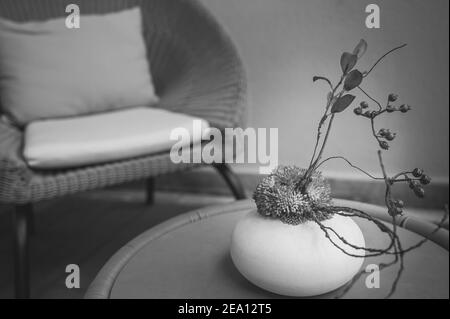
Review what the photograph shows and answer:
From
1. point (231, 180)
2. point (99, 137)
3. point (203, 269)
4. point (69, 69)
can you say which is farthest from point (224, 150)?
point (203, 269)

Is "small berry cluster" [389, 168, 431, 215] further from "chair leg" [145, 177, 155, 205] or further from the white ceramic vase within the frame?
"chair leg" [145, 177, 155, 205]

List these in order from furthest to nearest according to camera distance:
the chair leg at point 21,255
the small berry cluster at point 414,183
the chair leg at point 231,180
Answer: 1. the chair leg at point 231,180
2. the chair leg at point 21,255
3. the small berry cluster at point 414,183

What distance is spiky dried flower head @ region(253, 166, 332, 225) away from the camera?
0.46 m

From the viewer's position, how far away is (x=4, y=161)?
2.79ft

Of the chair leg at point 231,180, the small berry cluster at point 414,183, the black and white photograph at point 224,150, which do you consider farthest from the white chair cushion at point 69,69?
the small berry cluster at point 414,183

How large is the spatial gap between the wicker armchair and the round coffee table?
1.28ft

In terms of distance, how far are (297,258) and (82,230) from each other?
942mm

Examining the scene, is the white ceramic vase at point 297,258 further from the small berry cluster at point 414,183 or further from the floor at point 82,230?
the floor at point 82,230

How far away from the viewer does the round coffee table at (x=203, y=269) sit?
1.51ft

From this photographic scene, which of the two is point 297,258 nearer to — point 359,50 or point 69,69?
point 359,50

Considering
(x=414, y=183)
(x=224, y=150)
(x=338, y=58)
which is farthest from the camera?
(x=224, y=150)

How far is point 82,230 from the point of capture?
1.24 meters
